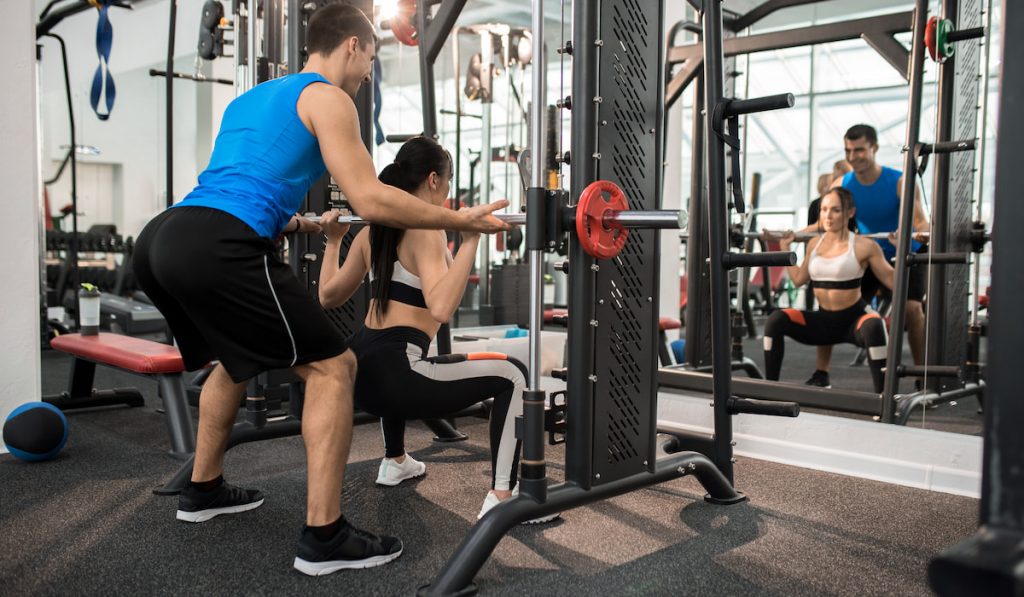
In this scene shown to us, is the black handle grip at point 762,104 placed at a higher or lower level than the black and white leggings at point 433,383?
higher

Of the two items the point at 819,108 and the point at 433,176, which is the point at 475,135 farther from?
the point at 433,176

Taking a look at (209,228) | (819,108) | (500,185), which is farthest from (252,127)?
(819,108)

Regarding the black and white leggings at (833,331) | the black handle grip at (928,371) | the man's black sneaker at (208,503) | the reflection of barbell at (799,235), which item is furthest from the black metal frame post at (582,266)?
the black and white leggings at (833,331)

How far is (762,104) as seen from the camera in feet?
7.13

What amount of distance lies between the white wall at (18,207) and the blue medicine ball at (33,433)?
209 mm

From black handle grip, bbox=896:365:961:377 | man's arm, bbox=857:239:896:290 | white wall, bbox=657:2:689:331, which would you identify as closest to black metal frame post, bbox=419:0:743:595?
black handle grip, bbox=896:365:961:377

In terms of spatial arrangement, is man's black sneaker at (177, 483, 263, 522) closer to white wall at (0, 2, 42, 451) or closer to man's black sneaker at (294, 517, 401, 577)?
man's black sneaker at (294, 517, 401, 577)

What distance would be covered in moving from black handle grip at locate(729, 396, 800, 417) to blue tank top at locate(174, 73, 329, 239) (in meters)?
1.34

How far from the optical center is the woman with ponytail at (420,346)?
7.16 ft

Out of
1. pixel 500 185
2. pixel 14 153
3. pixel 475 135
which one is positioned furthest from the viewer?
pixel 475 135

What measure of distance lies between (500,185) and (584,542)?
6869 millimetres

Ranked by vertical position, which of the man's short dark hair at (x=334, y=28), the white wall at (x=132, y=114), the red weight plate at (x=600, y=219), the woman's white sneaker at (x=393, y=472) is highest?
the white wall at (x=132, y=114)

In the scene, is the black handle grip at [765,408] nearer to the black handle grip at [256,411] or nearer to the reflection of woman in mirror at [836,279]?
the black handle grip at [256,411]

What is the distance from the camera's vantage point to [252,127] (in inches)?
76.2
